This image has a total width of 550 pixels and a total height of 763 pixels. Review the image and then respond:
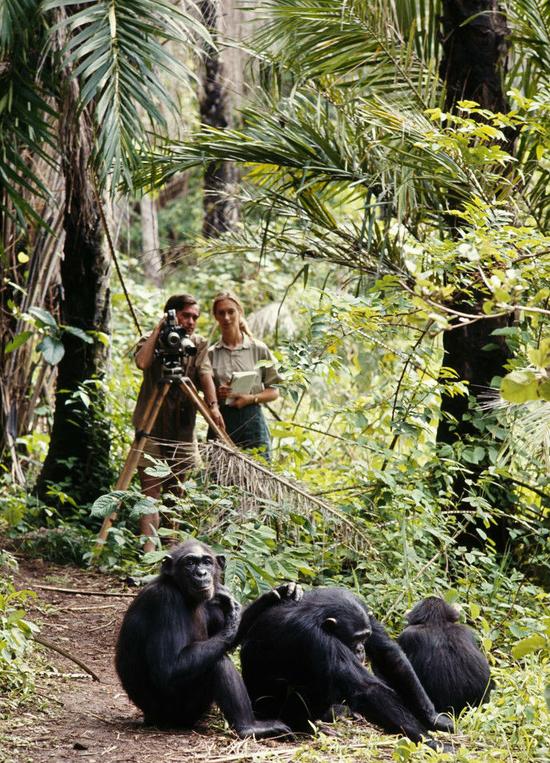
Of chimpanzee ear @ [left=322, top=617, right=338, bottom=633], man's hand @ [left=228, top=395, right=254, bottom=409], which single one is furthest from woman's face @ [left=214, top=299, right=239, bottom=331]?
chimpanzee ear @ [left=322, top=617, right=338, bottom=633]

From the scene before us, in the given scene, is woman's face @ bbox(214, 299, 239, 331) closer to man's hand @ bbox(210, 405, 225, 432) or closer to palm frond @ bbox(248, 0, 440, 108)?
man's hand @ bbox(210, 405, 225, 432)

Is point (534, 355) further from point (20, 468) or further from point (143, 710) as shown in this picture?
point (20, 468)

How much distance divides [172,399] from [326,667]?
354cm

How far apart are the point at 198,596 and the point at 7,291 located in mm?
5462

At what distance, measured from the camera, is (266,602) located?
5312 mm

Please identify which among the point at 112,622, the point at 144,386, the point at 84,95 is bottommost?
the point at 112,622

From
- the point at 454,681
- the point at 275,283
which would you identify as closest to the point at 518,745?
the point at 454,681

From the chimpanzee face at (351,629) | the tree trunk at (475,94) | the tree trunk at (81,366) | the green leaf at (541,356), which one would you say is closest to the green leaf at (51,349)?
the tree trunk at (81,366)

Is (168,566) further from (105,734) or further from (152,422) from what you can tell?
(152,422)

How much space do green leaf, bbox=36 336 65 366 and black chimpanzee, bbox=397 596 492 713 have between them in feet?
15.0

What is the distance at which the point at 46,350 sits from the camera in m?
9.05

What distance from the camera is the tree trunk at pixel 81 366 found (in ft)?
29.5

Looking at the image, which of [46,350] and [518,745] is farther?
[46,350]

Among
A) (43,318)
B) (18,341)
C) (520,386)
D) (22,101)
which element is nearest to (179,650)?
(520,386)
